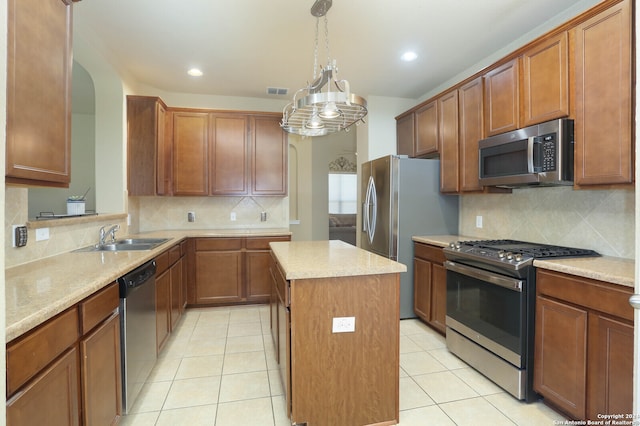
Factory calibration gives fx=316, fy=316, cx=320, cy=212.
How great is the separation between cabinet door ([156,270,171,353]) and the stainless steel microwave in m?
2.84

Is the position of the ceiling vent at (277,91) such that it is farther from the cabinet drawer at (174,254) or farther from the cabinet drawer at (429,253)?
the cabinet drawer at (429,253)

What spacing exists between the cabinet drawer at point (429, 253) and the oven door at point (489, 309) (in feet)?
1.01

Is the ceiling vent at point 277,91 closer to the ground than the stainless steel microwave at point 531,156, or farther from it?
farther from it

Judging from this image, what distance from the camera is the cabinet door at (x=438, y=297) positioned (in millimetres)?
2928

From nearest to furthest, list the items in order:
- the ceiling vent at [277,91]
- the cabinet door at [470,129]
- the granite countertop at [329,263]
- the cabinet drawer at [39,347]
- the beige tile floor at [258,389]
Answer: the cabinet drawer at [39,347]
the granite countertop at [329,263]
the beige tile floor at [258,389]
the cabinet door at [470,129]
the ceiling vent at [277,91]

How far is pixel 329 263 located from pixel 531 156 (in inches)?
64.2

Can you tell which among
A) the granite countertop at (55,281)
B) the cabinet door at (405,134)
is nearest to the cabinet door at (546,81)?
the cabinet door at (405,134)

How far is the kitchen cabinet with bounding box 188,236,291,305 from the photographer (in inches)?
147

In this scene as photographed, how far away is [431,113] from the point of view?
11.5 ft

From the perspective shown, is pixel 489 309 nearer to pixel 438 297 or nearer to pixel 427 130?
pixel 438 297

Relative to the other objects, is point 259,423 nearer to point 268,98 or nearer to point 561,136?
point 561,136

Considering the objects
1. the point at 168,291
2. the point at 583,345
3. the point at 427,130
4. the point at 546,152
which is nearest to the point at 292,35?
the point at 427,130

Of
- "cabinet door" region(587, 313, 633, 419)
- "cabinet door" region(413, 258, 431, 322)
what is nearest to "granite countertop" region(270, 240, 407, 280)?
"cabinet door" region(587, 313, 633, 419)

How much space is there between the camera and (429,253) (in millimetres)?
3133
